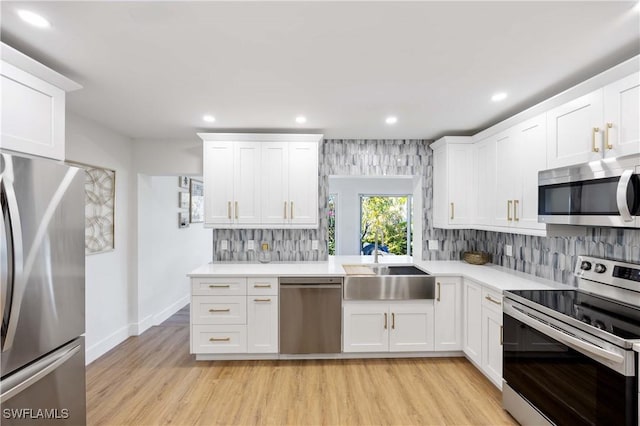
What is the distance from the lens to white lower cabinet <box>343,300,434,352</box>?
3.13 meters

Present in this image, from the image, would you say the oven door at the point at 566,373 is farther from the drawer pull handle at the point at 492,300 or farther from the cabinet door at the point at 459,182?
the cabinet door at the point at 459,182

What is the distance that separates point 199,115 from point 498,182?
2.93 metres

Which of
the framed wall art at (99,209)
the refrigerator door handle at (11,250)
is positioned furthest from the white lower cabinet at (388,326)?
the framed wall art at (99,209)

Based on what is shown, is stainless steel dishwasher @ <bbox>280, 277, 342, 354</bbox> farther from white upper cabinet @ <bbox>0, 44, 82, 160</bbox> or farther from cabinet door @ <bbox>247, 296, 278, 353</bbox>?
white upper cabinet @ <bbox>0, 44, 82, 160</bbox>

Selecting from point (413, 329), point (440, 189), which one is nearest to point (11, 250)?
point (413, 329)

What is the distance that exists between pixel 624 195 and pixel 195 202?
533cm

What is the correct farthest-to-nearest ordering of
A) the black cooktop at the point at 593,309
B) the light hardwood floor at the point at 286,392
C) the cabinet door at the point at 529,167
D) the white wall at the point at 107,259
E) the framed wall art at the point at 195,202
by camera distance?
the framed wall art at the point at 195,202
the white wall at the point at 107,259
the cabinet door at the point at 529,167
the light hardwood floor at the point at 286,392
the black cooktop at the point at 593,309

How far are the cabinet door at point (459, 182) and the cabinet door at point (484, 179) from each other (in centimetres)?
7

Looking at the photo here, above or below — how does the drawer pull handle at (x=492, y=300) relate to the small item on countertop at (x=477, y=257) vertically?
below

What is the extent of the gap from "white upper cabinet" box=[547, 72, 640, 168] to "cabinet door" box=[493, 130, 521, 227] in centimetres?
42

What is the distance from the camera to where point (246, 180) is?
3.46m

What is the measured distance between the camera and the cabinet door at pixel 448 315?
10.3 feet

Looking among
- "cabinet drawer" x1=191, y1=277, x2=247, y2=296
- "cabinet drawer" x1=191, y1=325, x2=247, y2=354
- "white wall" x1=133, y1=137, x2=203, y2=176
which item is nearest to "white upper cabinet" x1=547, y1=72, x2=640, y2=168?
"cabinet drawer" x1=191, y1=277, x2=247, y2=296

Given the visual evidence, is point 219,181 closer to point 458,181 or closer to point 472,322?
point 458,181
